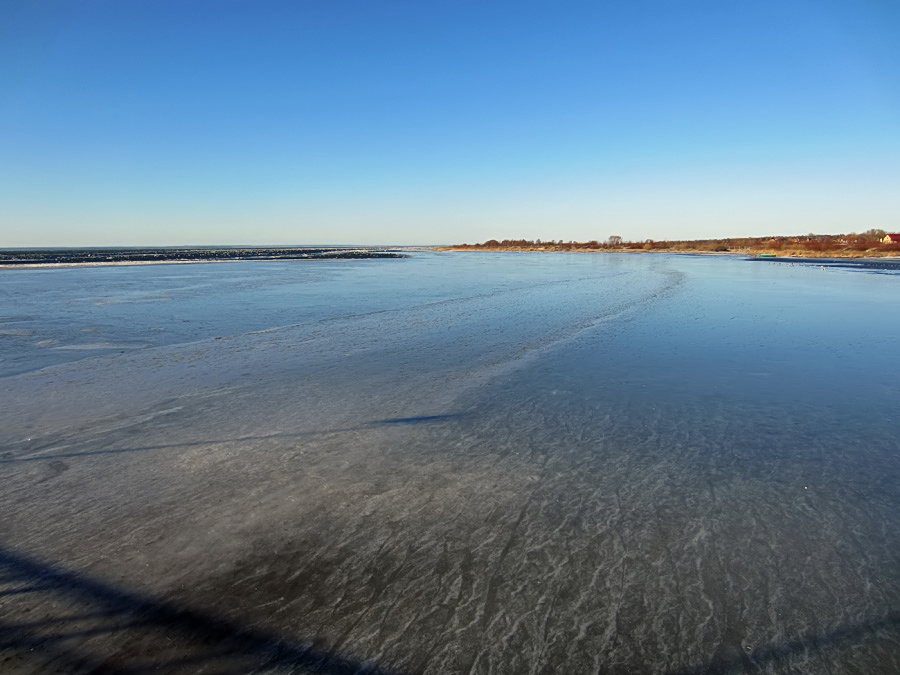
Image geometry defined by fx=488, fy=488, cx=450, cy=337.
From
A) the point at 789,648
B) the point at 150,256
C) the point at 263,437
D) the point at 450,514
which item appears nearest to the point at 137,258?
the point at 150,256

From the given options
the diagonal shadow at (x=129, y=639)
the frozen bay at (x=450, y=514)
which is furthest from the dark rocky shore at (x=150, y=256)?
the diagonal shadow at (x=129, y=639)

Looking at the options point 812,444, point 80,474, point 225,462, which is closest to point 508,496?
point 225,462

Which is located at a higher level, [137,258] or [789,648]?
[137,258]

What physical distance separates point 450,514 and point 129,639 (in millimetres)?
2200

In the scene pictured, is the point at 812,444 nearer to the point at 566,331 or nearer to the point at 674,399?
the point at 674,399

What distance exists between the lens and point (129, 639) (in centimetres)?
272

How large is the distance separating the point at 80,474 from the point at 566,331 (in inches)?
403

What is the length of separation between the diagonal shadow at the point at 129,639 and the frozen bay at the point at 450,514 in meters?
0.01

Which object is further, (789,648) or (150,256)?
(150,256)

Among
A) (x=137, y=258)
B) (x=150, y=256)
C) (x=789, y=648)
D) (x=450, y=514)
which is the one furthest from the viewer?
(x=150, y=256)

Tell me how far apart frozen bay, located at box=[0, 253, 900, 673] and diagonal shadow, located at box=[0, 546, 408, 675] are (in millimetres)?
14

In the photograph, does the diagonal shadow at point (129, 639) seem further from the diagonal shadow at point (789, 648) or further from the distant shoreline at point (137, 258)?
the distant shoreline at point (137, 258)

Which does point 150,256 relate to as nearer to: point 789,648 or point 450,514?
point 450,514

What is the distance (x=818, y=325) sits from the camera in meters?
13.0
